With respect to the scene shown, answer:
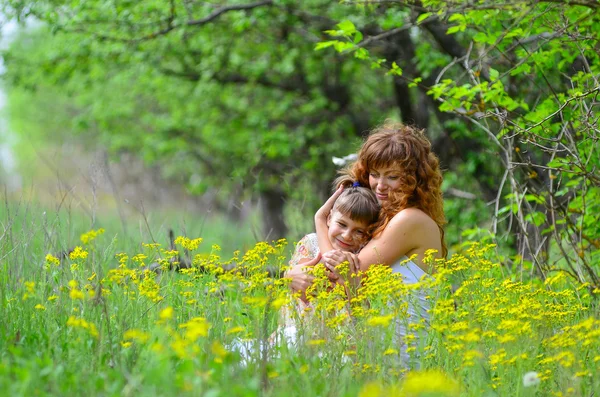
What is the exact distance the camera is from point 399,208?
4988 mm

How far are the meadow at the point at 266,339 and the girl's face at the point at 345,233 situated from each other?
403 millimetres

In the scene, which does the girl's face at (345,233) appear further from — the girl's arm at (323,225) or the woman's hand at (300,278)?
the woman's hand at (300,278)

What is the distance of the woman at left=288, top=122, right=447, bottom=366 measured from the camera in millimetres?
4730

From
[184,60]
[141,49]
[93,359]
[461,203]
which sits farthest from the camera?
[184,60]

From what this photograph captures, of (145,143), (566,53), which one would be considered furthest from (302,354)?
(145,143)

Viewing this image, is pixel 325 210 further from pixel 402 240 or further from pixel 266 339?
pixel 266 339

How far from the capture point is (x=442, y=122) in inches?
377

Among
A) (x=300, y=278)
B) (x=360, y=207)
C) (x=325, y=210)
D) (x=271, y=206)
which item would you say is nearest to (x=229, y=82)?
(x=271, y=206)

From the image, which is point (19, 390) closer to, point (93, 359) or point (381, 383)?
point (93, 359)

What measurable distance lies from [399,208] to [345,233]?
0.36 m

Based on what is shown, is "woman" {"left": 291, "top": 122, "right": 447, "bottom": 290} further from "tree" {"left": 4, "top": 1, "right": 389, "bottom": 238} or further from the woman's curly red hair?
"tree" {"left": 4, "top": 1, "right": 389, "bottom": 238}

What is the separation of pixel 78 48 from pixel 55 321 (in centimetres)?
851

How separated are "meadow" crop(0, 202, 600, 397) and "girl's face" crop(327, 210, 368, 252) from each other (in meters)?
0.40

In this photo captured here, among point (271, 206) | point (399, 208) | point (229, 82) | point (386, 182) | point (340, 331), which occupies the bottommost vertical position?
point (271, 206)
